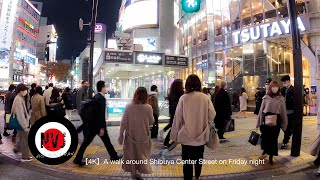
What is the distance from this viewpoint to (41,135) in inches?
264

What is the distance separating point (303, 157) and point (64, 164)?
5.58m

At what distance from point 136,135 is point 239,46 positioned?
1862 centimetres

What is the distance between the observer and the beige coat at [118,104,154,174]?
5.00 m

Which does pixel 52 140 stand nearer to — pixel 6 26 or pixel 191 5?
pixel 191 5

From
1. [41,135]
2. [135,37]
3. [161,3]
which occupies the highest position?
[161,3]

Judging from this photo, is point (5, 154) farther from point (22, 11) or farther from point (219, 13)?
point (22, 11)

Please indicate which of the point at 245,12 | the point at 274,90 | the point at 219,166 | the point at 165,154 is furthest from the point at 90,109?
the point at 245,12

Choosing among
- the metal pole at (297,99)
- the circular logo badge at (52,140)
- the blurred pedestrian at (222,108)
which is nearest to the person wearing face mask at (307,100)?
the blurred pedestrian at (222,108)

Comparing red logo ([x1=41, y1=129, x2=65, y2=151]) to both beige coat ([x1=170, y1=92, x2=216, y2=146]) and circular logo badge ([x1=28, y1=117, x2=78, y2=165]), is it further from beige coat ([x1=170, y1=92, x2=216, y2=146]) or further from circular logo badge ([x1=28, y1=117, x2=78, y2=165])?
beige coat ([x1=170, y1=92, x2=216, y2=146])

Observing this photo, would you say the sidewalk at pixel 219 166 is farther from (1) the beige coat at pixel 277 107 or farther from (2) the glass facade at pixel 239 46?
(2) the glass facade at pixel 239 46

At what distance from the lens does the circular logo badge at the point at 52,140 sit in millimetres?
6578

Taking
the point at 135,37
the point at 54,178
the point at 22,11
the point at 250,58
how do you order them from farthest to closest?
the point at 22,11
the point at 135,37
the point at 250,58
the point at 54,178

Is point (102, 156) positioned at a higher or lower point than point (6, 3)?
lower

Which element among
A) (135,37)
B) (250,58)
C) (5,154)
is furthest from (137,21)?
(5,154)
